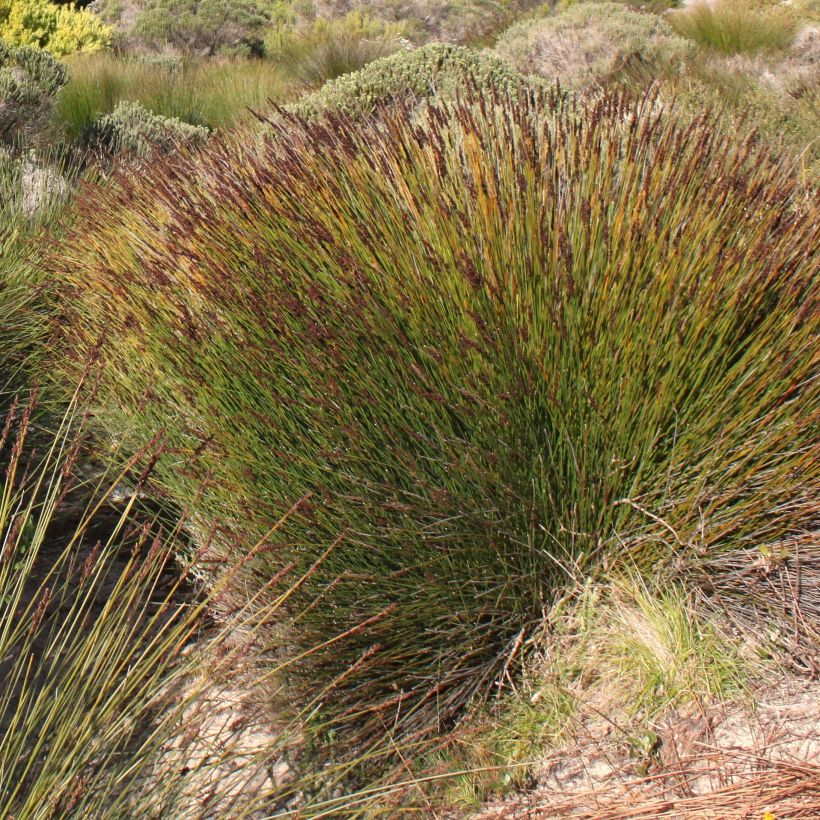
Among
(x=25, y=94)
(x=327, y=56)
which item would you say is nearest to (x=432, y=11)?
(x=327, y=56)

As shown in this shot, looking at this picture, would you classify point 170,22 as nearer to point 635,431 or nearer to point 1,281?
point 1,281

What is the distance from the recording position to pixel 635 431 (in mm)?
2457

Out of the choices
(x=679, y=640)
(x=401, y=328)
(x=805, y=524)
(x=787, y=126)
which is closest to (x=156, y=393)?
(x=401, y=328)

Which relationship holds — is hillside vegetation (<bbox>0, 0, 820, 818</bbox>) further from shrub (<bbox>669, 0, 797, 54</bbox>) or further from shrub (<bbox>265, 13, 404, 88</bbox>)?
shrub (<bbox>669, 0, 797, 54</bbox>)

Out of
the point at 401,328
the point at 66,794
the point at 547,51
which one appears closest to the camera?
the point at 66,794

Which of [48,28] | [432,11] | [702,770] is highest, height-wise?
[48,28]

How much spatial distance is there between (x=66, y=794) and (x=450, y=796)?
3.29ft

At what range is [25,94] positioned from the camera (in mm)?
6203

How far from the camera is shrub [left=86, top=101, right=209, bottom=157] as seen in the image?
21.1 feet

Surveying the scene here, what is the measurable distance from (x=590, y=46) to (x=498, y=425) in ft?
27.5

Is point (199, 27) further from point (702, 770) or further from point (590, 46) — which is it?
point (702, 770)

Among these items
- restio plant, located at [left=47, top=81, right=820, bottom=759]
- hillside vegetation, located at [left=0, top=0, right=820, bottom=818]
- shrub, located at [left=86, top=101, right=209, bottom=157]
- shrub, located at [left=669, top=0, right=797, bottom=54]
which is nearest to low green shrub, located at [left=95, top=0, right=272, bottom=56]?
shrub, located at [left=669, top=0, right=797, bottom=54]

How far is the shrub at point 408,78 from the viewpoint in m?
6.00

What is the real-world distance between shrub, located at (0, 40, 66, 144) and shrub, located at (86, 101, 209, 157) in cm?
38
